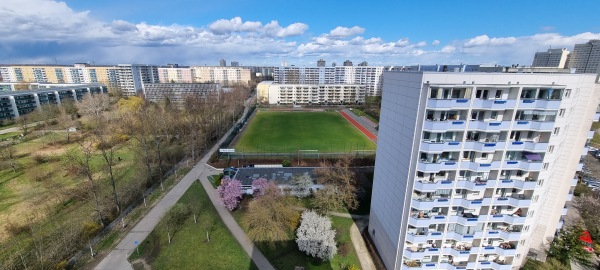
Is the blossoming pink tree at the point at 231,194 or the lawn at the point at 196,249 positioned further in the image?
the blossoming pink tree at the point at 231,194

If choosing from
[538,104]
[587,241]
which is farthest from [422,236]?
[587,241]

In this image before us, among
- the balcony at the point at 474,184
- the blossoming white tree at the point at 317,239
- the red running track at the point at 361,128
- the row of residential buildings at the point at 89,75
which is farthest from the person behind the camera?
the row of residential buildings at the point at 89,75

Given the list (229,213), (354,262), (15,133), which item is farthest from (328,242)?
(15,133)

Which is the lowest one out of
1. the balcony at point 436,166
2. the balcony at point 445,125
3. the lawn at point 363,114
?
the lawn at point 363,114

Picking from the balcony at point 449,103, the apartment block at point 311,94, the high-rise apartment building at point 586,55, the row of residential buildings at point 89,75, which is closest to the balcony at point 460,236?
the balcony at point 449,103

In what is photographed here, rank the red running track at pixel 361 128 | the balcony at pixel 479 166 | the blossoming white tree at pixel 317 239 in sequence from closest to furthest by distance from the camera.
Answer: the balcony at pixel 479 166 < the blossoming white tree at pixel 317 239 < the red running track at pixel 361 128

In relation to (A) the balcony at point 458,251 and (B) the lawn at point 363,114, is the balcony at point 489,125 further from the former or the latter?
(B) the lawn at point 363,114
